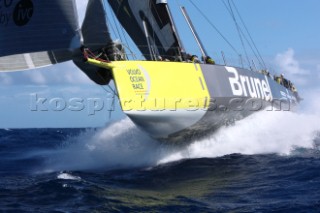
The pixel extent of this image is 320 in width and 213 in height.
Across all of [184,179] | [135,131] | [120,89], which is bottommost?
[184,179]

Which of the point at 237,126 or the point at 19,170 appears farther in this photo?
the point at 237,126

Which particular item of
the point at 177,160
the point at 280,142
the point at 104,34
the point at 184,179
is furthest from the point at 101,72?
the point at 280,142

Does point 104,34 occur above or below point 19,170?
above

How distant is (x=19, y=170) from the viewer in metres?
10.4

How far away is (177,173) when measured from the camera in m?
8.97

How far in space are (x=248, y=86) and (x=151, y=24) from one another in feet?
10.2

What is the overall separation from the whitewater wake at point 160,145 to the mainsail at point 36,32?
247cm

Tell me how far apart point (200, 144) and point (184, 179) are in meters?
2.95

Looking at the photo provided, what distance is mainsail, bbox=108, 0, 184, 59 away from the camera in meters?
11.1

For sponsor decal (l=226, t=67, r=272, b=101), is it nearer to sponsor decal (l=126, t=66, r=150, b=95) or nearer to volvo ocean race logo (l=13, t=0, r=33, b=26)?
sponsor decal (l=126, t=66, r=150, b=95)

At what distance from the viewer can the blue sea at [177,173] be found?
639 cm

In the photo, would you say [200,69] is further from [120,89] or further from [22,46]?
[22,46]

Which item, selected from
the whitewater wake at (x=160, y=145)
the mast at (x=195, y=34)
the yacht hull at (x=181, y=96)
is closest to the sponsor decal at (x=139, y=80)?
the yacht hull at (x=181, y=96)

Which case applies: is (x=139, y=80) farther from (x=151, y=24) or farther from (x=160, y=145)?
(x=151, y=24)
